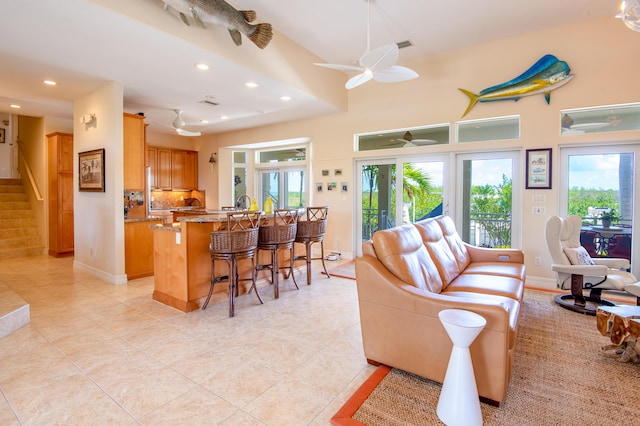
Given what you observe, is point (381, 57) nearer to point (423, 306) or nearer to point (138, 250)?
point (423, 306)

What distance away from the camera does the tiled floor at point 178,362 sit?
6.27ft

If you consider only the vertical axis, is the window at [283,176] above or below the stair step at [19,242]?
above

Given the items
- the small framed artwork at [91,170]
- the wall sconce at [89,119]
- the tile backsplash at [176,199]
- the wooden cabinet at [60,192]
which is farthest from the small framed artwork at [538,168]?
the wooden cabinet at [60,192]

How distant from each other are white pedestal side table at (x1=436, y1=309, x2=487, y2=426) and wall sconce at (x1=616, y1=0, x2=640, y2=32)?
2.36 meters

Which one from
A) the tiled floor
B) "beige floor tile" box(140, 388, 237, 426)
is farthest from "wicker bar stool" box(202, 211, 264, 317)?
"beige floor tile" box(140, 388, 237, 426)

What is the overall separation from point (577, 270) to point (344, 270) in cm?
304

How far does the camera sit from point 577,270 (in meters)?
3.37

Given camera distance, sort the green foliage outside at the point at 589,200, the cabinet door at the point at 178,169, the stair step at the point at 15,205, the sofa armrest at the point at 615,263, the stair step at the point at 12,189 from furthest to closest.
A: the cabinet door at the point at 178,169 → the stair step at the point at 12,189 → the stair step at the point at 15,205 → the green foliage outside at the point at 589,200 → the sofa armrest at the point at 615,263

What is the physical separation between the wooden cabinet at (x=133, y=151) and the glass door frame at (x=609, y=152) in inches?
241

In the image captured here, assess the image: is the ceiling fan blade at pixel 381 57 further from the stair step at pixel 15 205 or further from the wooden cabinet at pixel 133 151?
the stair step at pixel 15 205

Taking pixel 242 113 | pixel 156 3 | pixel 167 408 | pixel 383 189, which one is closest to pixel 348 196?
pixel 383 189

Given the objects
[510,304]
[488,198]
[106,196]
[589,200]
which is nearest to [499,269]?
[510,304]

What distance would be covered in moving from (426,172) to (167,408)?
4.83 metres

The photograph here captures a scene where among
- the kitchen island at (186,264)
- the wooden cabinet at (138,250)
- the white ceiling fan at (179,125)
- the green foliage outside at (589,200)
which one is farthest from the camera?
the white ceiling fan at (179,125)
